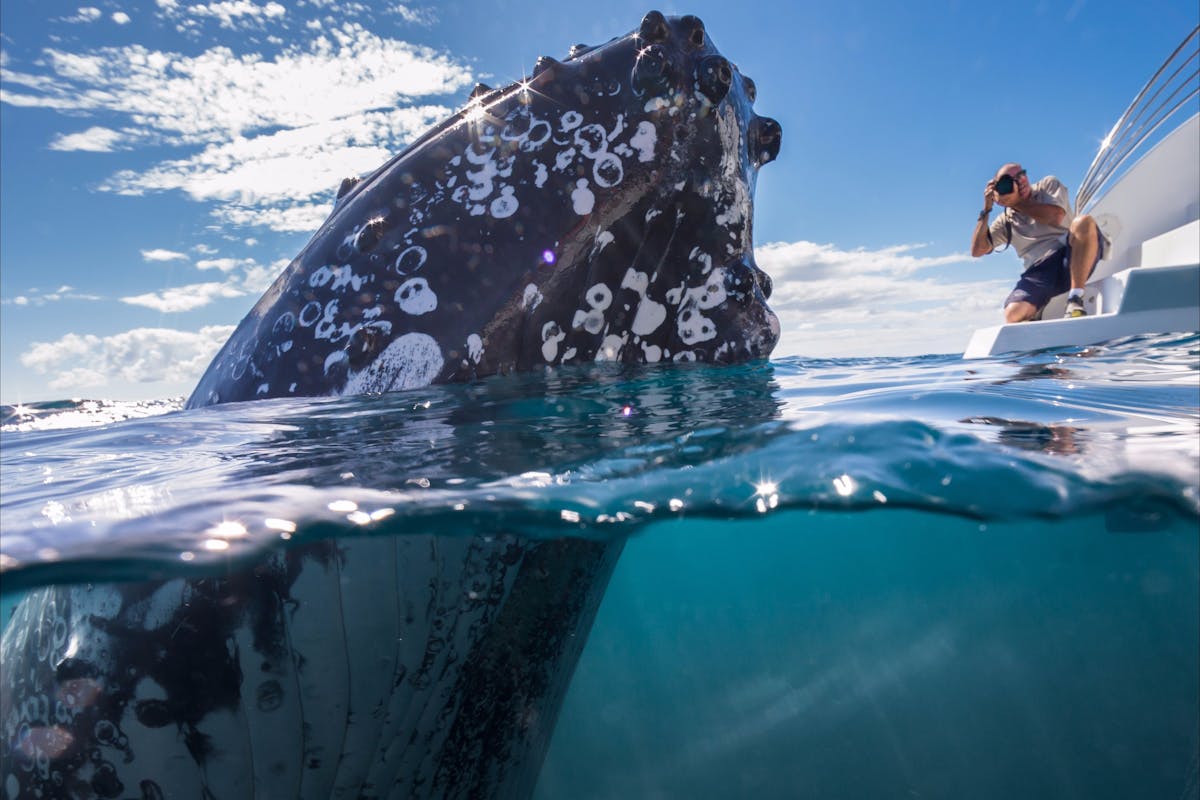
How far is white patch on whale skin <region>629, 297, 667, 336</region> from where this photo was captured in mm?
3744

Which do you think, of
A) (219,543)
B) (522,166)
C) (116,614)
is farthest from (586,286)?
(116,614)

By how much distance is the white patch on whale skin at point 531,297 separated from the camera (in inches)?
139

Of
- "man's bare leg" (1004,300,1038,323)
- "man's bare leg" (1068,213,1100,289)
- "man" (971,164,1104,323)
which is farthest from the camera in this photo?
"man's bare leg" (1004,300,1038,323)

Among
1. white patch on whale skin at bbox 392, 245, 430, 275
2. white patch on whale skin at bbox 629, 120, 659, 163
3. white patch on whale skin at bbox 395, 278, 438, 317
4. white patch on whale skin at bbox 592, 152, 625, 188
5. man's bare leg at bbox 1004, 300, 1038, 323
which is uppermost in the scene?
white patch on whale skin at bbox 629, 120, 659, 163

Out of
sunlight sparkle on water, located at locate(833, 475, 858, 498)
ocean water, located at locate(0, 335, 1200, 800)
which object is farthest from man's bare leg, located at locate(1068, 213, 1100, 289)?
sunlight sparkle on water, located at locate(833, 475, 858, 498)

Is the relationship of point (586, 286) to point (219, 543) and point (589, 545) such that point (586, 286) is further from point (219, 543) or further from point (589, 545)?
point (219, 543)

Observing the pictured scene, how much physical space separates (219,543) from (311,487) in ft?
1.21

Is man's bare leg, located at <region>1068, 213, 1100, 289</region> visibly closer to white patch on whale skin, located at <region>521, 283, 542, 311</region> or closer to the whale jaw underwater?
the whale jaw underwater

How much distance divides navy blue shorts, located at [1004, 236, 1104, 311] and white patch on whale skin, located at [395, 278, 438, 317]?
7587 millimetres

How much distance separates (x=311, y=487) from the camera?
228cm

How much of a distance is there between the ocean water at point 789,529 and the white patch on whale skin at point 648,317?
0.24 metres

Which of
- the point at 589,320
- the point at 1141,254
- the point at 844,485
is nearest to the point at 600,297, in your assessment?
the point at 589,320

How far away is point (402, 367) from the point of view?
3611 mm

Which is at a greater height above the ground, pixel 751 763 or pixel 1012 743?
pixel 751 763
